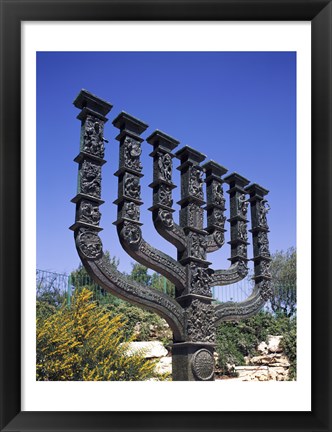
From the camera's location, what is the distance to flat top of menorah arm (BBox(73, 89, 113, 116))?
18.1 feet

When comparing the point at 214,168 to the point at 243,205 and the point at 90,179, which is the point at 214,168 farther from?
→ the point at 90,179

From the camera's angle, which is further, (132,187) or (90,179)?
(132,187)

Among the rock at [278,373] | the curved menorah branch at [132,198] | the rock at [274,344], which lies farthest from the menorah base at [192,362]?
the rock at [274,344]

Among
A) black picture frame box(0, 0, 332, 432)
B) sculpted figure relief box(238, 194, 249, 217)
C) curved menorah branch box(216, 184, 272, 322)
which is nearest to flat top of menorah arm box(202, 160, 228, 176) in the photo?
sculpted figure relief box(238, 194, 249, 217)

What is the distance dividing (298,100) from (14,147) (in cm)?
161

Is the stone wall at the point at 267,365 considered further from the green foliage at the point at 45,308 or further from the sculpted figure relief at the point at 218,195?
the sculpted figure relief at the point at 218,195

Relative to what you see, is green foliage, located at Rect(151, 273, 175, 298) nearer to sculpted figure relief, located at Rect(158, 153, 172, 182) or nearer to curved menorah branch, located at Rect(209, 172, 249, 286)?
curved menorah branch, located at Rect(209, 172, 249, 286)

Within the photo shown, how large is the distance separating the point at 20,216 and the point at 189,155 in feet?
13.2

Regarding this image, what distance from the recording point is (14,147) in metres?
2.81

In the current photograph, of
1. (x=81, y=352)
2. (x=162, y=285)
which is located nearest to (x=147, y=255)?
(x=81, y=352)

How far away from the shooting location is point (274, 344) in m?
11.2

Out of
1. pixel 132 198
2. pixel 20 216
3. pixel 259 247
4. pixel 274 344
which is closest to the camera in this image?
pixel 20 216

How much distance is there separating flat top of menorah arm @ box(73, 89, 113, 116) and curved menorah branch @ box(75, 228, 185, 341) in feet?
4.25
